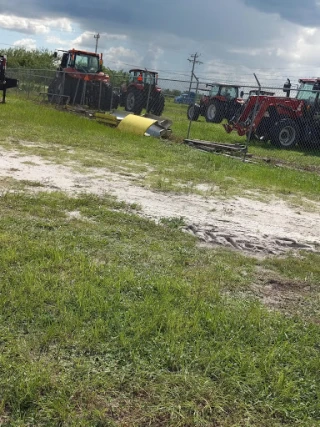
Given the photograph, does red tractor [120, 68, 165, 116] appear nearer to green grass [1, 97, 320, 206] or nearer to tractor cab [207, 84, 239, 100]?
tractor cab [207, 84, 239, 100]

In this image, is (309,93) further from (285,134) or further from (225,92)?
(225,92)

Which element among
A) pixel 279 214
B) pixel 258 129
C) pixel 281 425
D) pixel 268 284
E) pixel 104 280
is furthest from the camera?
pixel 258 129

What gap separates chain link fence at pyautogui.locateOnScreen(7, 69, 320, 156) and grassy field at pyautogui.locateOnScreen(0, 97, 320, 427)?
8013 mm

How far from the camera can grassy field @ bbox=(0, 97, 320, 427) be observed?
2.53 meters

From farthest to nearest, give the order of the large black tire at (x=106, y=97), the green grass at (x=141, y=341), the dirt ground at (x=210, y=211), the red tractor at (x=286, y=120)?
the large black tire at (x=106, y=97) < the red tractor at (x=286, y=120) < the dirt ground at (x=210, y=211) < the green grass at (x=141, y=341)

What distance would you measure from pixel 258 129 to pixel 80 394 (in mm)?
15405

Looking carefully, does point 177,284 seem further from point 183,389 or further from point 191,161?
point 191,161

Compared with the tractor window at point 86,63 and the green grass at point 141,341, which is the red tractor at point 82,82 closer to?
the tractor window at point 86,63

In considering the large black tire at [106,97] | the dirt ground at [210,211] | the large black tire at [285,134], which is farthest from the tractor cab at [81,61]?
the dirt ground at [210,211]

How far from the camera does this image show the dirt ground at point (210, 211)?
551 centimetres

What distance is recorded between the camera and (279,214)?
270 inches

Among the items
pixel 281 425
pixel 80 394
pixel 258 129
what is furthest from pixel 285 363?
pixel 258 129

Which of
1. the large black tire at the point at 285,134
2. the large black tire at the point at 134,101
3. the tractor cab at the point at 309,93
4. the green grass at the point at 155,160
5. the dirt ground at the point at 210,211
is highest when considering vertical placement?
the tractor cab at the point at 309,93

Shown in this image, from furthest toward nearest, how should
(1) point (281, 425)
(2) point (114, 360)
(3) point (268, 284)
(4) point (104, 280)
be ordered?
(3) point (268, 284)
(4) point (104, 280)
(2) point (114, 360)
(1) point (281, 425)
